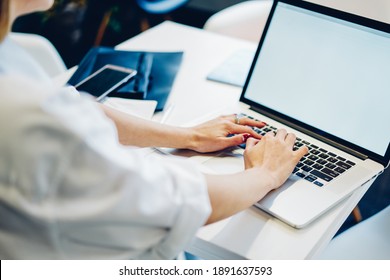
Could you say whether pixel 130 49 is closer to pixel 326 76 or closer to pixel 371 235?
pixel 326 76

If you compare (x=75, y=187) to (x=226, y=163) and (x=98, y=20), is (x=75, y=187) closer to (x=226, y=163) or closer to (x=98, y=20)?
(x=226, y=163)

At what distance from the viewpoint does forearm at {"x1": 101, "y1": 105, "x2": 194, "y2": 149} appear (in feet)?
3.33

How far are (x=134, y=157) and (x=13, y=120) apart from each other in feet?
0.53

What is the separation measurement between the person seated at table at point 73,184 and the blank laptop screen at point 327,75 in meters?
0.47

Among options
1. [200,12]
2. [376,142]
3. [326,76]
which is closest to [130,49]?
[326,76]

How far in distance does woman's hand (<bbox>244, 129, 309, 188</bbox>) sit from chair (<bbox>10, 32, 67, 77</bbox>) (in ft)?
3.04

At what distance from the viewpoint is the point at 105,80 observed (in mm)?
1251

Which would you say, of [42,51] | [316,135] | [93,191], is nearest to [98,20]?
[42,51]

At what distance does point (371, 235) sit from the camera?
3.67ft

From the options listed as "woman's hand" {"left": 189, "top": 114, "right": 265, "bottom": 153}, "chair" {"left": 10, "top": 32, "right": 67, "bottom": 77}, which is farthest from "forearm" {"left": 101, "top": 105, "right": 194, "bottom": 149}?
"chair" {"left": 10, "top": 32, "right": 67, "bottom": 77}

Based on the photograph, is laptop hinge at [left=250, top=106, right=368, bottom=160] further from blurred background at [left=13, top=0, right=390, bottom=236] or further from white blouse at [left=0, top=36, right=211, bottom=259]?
blurred background at [left=13, top=0, right=390, bottom=236]

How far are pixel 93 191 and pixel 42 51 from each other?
1.20m

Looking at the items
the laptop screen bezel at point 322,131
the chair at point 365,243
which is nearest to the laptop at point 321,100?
the laptop screen bezel at point 322,131

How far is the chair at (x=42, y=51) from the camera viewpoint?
1588 mm
